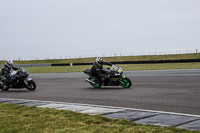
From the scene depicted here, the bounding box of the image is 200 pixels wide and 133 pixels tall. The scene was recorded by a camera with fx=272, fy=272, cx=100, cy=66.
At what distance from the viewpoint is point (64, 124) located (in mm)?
5426

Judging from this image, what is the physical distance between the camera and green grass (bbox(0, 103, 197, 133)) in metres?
4.79

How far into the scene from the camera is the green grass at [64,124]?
4.79 m

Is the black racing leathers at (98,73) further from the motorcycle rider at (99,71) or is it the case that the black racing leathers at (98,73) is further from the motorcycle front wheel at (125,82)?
the motorcycle front wheel at (125,82)

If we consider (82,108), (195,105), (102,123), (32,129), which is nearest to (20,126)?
(32,129)

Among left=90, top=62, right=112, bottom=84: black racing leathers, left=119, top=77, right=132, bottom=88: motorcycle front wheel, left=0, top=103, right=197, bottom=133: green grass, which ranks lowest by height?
left=0, top=103, right=197, bottom=133: green grass

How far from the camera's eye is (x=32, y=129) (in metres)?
5.04

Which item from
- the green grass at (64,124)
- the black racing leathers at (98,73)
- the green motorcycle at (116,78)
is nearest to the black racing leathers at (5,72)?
→ the black racing leathers at (98,73)

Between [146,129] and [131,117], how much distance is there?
3.79 ft

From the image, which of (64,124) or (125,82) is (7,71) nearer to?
(125,82)

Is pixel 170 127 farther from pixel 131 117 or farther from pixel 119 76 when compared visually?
pixel 119 76

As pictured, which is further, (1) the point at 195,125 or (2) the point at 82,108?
(2) the point at 82,108

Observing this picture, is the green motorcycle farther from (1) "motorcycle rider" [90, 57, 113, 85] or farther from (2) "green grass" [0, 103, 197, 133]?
(2) "green grass" [0, 103, 197, 133]

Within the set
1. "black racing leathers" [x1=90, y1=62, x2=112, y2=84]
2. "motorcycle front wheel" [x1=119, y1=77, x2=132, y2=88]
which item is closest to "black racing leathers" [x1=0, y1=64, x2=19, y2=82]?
"black racing leathers" [x1=90, y1=62, x2=112, y2=84]

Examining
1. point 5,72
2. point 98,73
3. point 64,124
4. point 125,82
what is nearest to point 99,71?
point 98,73
